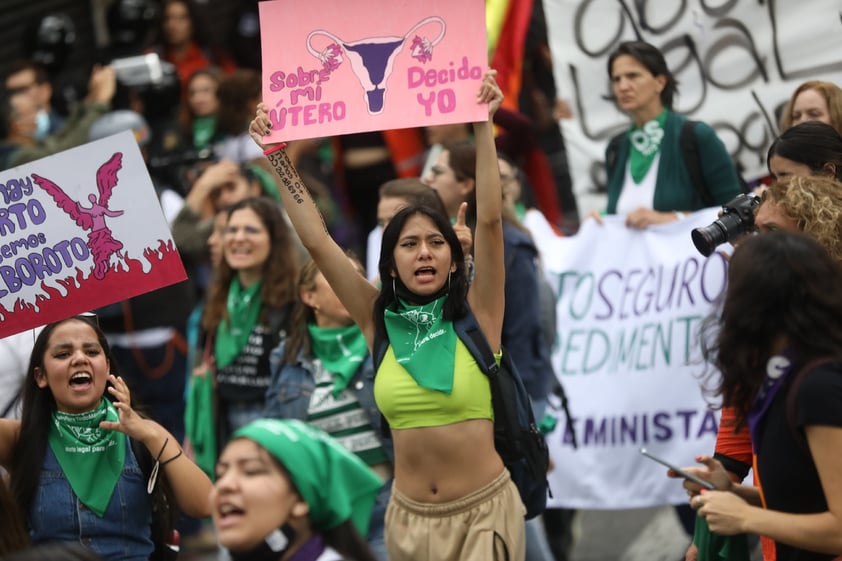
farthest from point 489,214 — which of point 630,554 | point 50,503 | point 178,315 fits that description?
point 178,315

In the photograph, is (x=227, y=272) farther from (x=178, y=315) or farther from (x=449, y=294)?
(x=449, y=294)

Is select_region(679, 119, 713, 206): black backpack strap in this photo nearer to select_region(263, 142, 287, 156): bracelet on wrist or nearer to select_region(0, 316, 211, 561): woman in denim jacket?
select_region(263, 142, 287, 156): bracelet on wrist

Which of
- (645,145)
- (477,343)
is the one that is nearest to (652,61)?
(645,145)

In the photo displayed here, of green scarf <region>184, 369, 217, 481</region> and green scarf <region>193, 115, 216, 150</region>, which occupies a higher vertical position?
green scarf <region>193, 115, 216, 150</region>

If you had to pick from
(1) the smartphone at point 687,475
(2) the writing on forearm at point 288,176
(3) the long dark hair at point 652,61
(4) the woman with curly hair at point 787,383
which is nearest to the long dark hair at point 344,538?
(1) the smartphone at point 687,475

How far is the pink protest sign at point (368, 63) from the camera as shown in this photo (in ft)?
16.5

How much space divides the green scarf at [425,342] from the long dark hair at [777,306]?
4.43 feet

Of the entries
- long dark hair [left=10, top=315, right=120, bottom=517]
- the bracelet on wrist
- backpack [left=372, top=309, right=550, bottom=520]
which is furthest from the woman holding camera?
long dark hair [left=10, top=315, right=120, bottom=517]

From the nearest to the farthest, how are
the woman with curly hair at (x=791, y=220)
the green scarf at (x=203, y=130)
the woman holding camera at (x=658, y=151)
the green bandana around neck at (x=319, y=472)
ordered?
the green bandana around neck at (x=319, y=472) → the woman with curly hair at (x=791, y=220) → the woman holding camera at (x=658, y=151) → the green scarf at (x=203, y=130)

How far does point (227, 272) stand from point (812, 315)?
164 inches

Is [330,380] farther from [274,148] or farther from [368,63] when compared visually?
[368,63]

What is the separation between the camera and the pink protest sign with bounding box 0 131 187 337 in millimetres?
5133

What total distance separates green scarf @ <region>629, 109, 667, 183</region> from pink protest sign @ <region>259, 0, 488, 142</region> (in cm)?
187

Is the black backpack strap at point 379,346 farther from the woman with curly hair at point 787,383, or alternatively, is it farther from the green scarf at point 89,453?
the woman with curly hair at point 787,383
